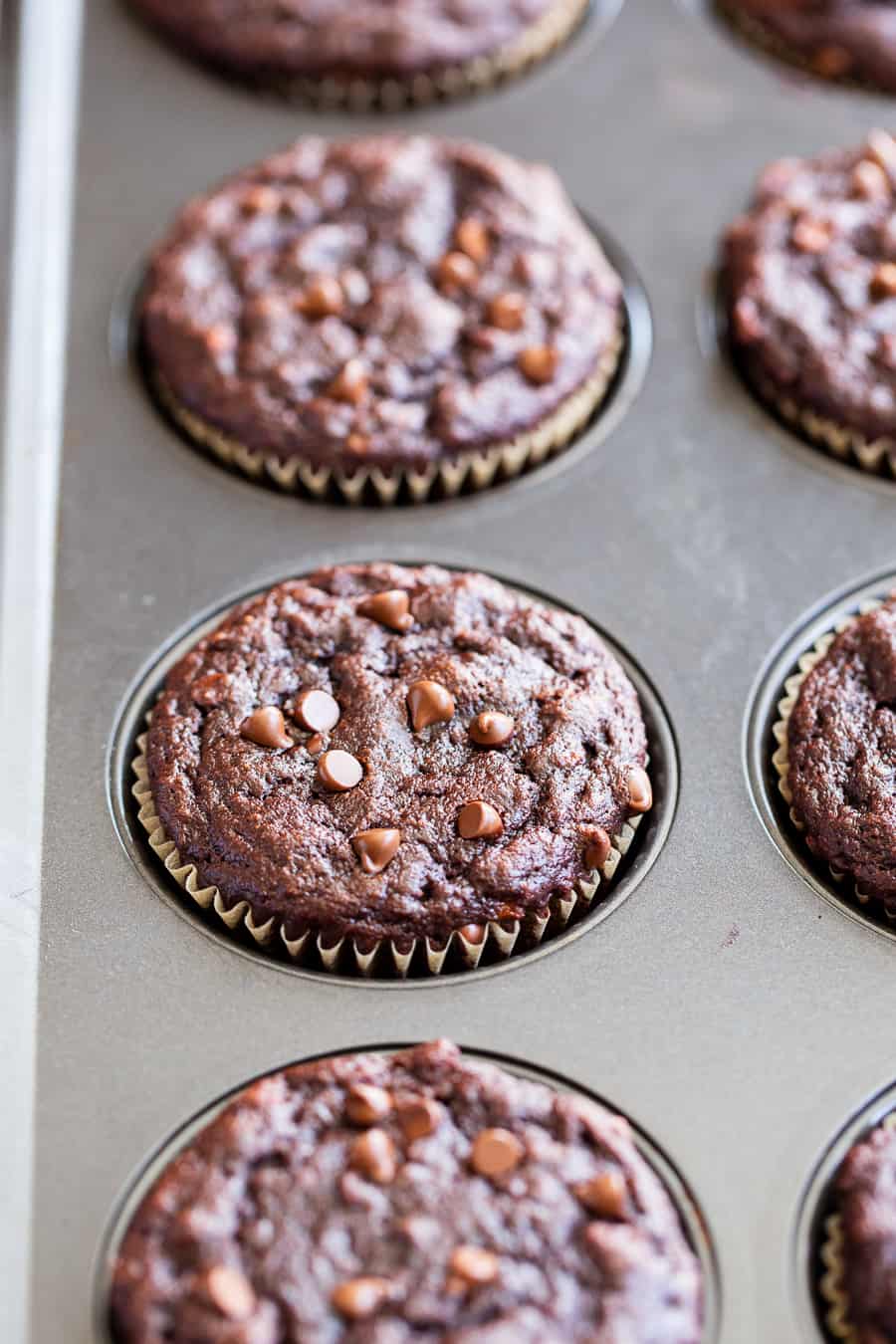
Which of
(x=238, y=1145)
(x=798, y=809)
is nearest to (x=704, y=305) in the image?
(x=798, y=809)

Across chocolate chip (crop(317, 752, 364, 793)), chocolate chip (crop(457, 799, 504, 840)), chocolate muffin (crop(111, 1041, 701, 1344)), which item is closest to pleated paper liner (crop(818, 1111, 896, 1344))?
chocolate muffin (crop(111, 1041, 701, 1344))

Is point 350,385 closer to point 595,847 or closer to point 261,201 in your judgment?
point 261,201

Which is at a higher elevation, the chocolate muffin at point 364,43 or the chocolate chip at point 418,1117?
the chocolate muffin at point 364,43

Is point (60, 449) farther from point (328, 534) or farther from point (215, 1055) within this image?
point (215, 1055)

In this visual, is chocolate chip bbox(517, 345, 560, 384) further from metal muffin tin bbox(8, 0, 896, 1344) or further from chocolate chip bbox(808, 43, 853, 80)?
chocolate chip bbox(808, 43, 853, 80)

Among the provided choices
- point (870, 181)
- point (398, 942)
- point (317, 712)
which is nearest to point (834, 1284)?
point (398, 942)

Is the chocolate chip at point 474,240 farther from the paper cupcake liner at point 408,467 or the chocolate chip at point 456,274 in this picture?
the paper cupcake liner at point 408,467

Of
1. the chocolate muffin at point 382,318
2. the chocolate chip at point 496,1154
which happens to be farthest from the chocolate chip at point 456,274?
the chocolate chip at point 496,1154
